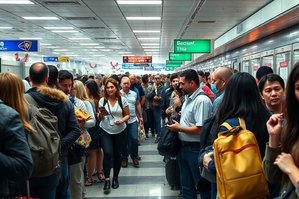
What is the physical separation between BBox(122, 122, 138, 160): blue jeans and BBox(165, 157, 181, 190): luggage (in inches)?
56.5

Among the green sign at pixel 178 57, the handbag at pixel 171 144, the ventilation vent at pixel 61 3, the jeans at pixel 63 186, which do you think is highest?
the ventilation vent at pixel 61 3

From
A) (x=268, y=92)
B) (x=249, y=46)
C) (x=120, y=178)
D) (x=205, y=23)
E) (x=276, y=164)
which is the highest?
(x=205, y=23)

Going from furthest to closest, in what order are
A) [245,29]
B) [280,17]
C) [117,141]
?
[245,29], [280,17], [117,141]

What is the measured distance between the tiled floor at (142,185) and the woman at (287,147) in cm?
339

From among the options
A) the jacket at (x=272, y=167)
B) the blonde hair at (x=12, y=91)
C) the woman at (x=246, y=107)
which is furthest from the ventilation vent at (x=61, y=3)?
the jacket at (x=272, y=167)

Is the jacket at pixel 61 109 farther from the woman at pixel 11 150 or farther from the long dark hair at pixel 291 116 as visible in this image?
the long dark hair at pixel 291 116

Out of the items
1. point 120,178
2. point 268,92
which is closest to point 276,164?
point 268,92

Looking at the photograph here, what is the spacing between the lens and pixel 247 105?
2.35m

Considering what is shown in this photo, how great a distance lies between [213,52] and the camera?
684 inches

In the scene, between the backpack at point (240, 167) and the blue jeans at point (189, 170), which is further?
the blue jeans at point (189, 170)

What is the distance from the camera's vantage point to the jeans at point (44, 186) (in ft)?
9.02

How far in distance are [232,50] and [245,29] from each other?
310 cm

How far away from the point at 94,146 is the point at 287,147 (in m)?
3.99

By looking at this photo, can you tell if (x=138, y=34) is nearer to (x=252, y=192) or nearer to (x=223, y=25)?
(x=223, y=25)
